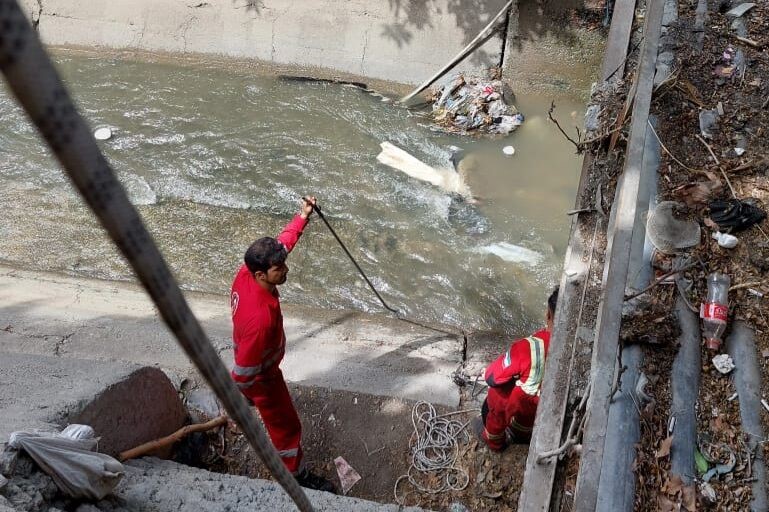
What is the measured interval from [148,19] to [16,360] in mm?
8085

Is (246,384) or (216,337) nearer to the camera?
(246,384)

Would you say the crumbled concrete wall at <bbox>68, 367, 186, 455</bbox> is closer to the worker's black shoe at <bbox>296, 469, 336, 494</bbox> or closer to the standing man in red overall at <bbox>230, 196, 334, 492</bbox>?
the standing man in red overall at <bbox>230, 196, 334, 492</bbox>

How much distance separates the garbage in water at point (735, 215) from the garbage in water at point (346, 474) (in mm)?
→ 3168

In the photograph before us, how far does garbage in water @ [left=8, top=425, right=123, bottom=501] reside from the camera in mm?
2236

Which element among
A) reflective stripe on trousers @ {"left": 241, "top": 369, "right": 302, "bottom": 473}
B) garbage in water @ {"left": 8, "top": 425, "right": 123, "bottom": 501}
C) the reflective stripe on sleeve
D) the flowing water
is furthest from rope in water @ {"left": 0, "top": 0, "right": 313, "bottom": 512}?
the flowing water

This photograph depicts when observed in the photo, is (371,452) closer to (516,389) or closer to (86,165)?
(516,389)

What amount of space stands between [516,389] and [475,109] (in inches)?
219

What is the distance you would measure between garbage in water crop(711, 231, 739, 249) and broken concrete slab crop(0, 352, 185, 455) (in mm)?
3847

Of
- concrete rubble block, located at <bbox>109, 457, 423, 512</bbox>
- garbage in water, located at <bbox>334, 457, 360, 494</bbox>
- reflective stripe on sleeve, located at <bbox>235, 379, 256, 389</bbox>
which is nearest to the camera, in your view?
concrete rubble block, located at <bbox>109, 457, 423, 512</bbox>

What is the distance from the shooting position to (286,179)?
762 cm

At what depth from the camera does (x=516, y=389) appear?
3.77 metres

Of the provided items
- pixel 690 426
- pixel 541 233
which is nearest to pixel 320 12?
pixel 541 233

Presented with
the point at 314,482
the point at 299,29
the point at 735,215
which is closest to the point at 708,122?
the point at 735,215

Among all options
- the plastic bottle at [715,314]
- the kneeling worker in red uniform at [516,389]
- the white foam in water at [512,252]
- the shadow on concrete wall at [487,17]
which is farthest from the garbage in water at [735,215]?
the shadow on concrete wall at [487,17]
